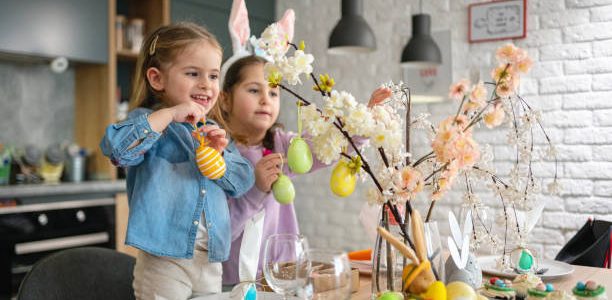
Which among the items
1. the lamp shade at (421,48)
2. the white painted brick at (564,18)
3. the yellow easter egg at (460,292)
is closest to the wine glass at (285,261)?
the yellow easter egg at (460,292)

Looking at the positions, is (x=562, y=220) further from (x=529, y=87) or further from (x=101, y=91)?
(x=101, y=91)

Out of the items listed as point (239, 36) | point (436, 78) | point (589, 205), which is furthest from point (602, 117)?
point (239, 36)

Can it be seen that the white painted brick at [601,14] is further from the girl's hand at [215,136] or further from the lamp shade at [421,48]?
the girl's hand at [215,136]

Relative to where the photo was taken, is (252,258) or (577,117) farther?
(577,117)

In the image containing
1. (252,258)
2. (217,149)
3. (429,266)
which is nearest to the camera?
(429,266)

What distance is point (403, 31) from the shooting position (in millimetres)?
3881

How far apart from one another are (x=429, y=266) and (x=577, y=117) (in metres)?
2.70

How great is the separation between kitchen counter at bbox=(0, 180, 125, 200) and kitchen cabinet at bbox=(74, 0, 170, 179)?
0.24 m

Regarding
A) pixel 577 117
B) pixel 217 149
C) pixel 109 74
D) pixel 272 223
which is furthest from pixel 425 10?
pixel 217 149

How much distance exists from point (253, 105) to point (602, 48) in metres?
2.24

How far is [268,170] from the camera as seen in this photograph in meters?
1.50

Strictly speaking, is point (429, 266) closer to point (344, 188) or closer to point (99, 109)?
point (344, 188)

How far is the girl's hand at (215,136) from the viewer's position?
4.32ft

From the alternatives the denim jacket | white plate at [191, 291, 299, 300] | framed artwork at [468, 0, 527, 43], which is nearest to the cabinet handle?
the denim jacket
